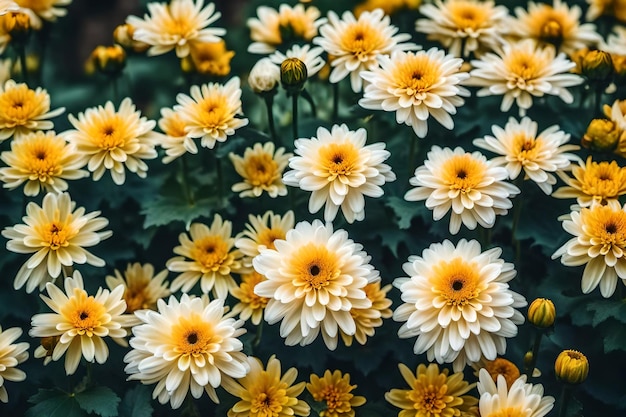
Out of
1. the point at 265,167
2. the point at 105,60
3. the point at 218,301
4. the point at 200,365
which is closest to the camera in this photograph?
the point at 200,365

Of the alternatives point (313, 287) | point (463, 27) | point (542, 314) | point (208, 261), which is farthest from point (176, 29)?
point (542, 314)

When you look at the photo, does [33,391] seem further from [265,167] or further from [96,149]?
[265,167]

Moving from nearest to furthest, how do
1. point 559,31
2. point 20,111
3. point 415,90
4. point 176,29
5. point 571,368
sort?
point 571,368, point 415,90, point 20,111, point 176,29, point 559,31

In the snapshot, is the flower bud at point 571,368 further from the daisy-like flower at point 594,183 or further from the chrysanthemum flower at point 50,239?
the chrysanthemum flower at point 50,239

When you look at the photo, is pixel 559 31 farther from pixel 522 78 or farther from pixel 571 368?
pixel 571 368

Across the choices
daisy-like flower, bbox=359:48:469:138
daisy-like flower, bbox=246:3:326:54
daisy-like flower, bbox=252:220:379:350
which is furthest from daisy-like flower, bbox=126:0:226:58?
daisy-like flower, bbox=252:220:379:350

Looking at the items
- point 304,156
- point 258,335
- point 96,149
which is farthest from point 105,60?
point 258,335

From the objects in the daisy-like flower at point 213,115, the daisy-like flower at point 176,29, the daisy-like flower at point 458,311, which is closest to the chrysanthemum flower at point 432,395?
the daisy-like flower at point 458,311
